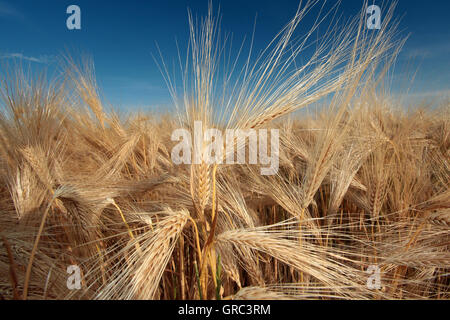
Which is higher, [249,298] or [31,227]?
[31,227]

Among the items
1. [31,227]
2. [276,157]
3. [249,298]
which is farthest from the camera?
[276,157]

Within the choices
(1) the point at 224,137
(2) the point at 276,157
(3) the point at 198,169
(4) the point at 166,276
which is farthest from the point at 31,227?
(2) the point at 276,157

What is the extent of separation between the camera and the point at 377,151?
1.62 m

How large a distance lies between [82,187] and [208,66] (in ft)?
2.56

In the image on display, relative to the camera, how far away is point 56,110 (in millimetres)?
1582

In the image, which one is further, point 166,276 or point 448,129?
point 448,129

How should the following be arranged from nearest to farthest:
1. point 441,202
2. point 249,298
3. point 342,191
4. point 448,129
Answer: point 249,298
point 441,202
point 342,191
point 448,129

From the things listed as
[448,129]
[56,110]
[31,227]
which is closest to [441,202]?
[448,129]

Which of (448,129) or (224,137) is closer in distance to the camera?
(224,137)

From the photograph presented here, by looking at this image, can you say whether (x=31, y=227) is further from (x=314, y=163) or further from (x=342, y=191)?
(x=342, y=191)

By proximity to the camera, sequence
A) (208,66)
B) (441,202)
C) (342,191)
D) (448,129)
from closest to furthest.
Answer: (208,66) < (441,202) < (342,191) < (448,129)

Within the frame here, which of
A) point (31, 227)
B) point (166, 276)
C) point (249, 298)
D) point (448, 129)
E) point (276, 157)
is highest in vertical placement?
point (448, 129)

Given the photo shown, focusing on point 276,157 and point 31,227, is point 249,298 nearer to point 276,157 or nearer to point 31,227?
point 31,227

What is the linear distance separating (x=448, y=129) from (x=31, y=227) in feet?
11.0
